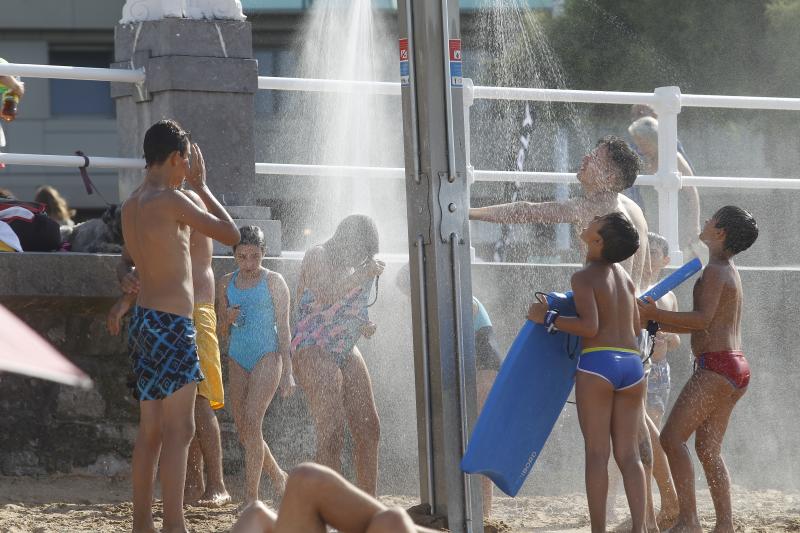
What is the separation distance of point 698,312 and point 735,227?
1.52ft

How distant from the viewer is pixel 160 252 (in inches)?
235

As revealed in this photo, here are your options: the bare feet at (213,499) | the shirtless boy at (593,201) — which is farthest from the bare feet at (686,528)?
the bare feet at (213,499)

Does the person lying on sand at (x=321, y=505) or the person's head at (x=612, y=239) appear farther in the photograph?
the person's head at (x=612, y=239)

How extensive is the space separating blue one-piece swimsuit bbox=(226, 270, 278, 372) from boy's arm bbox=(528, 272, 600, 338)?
6.01 ft

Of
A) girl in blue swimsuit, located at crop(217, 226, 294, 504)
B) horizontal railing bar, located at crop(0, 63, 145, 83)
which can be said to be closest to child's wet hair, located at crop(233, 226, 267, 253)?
girl in blue swimsuit, located at crop(217, 226, 294, 504)

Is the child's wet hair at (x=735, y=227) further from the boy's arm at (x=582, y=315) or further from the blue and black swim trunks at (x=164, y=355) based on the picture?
the blue and black swim trunks at (x=164, y=355)

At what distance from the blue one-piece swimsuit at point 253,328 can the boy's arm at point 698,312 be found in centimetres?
197

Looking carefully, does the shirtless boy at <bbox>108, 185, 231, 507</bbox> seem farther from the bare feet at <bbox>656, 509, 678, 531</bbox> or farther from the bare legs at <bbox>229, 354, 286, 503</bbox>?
the bare feet at <bbox>656, 509, 678, 531</bbox>

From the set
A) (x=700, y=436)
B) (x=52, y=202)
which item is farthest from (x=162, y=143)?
(x=52, y=202)

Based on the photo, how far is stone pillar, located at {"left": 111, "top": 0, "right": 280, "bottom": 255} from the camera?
7906 mm

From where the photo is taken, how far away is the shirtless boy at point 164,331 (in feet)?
19.6

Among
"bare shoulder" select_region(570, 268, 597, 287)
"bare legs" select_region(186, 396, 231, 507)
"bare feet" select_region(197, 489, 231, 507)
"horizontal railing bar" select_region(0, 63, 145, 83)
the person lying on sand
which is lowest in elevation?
"bare feet" select_region(197, 489, 231, 507)

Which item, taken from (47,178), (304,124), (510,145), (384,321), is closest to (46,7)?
(47,178)

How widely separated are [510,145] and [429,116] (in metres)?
7.67
